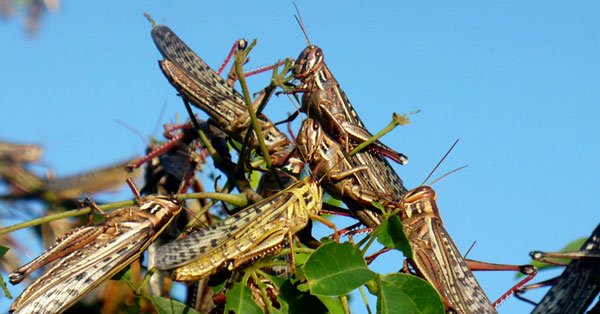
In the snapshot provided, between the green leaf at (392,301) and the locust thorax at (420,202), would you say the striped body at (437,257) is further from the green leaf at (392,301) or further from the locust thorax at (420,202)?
the green leaf at (392,301)

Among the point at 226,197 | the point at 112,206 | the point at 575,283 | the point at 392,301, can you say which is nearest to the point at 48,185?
the point at 112,206

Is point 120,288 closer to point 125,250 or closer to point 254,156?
point 125,250

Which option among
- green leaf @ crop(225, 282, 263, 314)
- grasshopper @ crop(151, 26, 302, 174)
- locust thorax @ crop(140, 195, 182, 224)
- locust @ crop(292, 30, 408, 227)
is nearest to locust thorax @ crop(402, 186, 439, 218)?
locust @ crop(292, 30, 408, 227)

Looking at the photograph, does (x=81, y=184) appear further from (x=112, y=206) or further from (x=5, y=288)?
(x=5, y=288)

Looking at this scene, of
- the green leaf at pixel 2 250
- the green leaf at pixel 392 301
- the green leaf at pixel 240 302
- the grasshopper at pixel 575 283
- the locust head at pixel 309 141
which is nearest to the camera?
the green leaf at pixel 392 301

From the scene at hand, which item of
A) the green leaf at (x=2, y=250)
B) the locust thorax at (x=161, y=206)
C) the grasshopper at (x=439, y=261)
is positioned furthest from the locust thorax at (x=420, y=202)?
the green leaf at (x=2, y=250)

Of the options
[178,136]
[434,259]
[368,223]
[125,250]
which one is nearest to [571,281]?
[434,259]

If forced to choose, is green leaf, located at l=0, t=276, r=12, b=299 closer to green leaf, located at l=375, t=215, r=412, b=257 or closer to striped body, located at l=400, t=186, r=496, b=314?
green leaf, located at l=375, t=215, r=412, b=257
